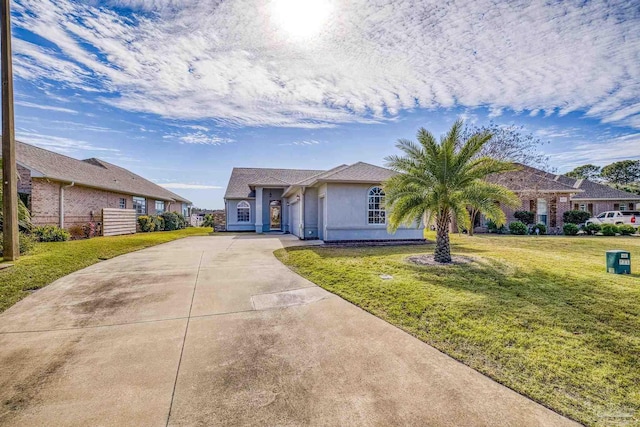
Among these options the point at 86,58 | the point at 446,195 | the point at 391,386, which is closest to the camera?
the point at 391,386

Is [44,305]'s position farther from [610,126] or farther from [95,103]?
[610,126]

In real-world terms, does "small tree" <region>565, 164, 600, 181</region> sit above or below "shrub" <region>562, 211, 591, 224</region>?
above

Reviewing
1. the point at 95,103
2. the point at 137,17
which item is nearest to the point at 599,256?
the point at 137,17

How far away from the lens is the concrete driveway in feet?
8.77

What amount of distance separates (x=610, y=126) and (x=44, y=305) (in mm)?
29630

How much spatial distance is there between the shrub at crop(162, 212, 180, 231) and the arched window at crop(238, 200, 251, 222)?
6.85 metres

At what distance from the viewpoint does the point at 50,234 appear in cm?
1373

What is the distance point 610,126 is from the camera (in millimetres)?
19641

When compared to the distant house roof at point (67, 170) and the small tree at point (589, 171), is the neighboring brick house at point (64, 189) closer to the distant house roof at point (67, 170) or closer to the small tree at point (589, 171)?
the distant house roof at point (67, 170)

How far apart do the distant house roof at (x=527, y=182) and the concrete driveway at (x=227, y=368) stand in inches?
862

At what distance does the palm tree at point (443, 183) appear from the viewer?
9078mm

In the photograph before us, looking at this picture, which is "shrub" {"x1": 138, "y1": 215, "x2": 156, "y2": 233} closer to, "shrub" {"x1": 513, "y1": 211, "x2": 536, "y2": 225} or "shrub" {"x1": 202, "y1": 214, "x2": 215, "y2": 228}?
"shrub" {"x1": 202, "y1": 214, "x2": 215, "y2": 228}

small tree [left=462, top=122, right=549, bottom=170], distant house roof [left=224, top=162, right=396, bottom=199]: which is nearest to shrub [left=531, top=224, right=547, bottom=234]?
small tree [left=462, top=122, right=549, bottom=170]

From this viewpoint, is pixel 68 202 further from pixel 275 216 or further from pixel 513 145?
pixel 513 145
